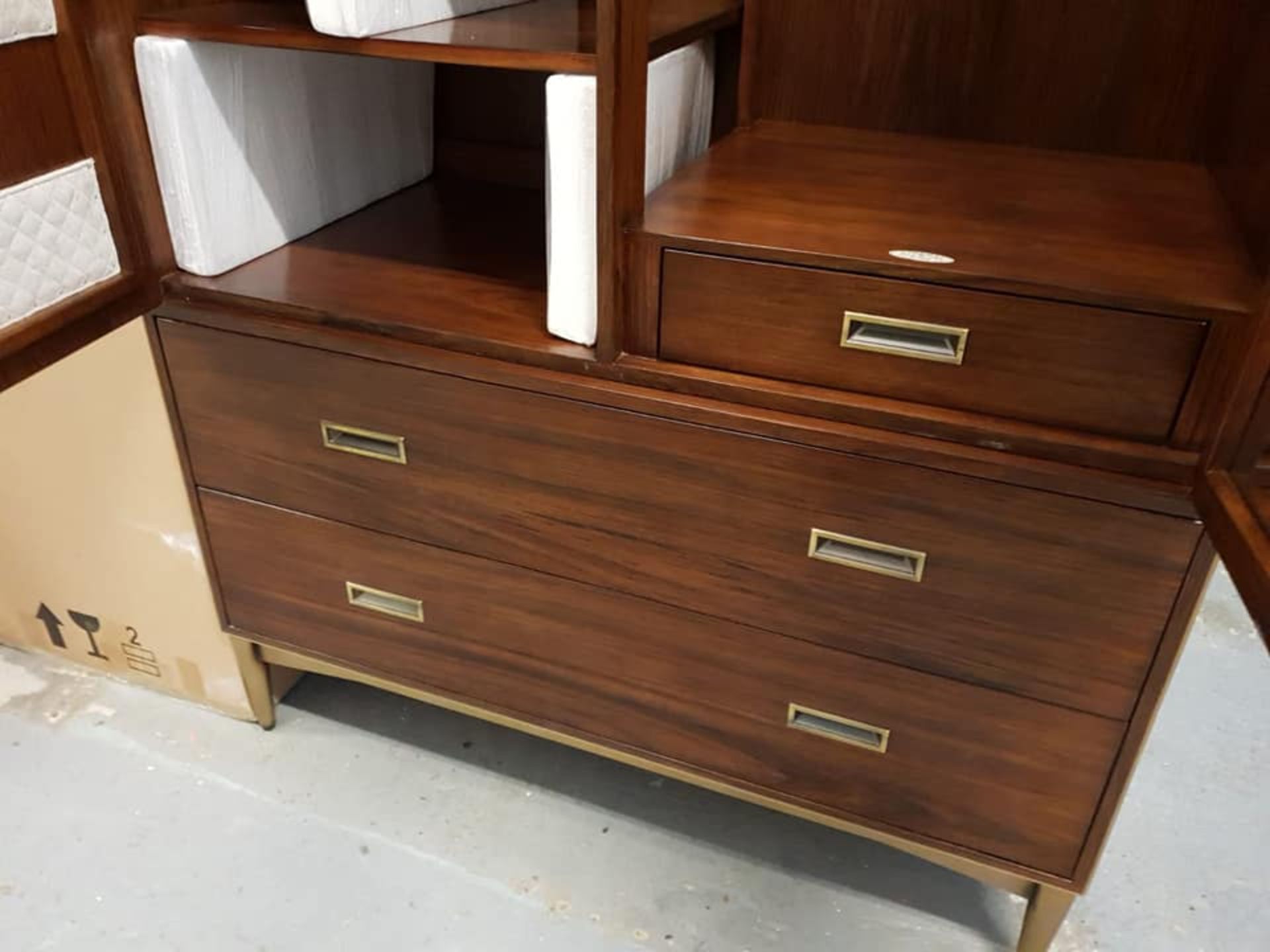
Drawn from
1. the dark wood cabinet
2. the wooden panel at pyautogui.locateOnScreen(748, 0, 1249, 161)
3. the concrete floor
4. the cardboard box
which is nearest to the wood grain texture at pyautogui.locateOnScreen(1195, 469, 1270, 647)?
the dark wood cabinet

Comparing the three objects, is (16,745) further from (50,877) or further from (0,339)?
(0,339)

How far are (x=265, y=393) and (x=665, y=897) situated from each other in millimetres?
756

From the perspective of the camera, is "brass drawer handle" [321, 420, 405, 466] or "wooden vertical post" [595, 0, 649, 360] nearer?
"wooden vertical post" [595, 0, 649, 360]

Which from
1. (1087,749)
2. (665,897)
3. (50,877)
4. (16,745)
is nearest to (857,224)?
(1087,749)

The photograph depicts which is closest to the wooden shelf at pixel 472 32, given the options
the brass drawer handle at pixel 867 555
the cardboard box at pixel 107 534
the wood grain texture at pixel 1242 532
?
the cardboard box at pixel 107 534

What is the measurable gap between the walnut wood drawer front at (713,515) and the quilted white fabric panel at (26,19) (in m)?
0.33

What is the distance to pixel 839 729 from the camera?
1.09 metres

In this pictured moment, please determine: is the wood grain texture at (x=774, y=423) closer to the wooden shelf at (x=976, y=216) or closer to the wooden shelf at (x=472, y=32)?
the wooden shelf at (x=976, y=216)

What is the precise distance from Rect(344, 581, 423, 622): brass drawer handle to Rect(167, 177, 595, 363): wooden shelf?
34 centimetres

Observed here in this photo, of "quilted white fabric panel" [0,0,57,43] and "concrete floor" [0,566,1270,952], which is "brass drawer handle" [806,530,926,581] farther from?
"quilted white fabric panel" [0,0,57,43]

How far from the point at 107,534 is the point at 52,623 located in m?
0.25

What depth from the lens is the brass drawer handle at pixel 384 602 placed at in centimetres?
123

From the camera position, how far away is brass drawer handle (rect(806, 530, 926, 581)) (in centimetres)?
96

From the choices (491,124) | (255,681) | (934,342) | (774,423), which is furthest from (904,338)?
(255,681)
